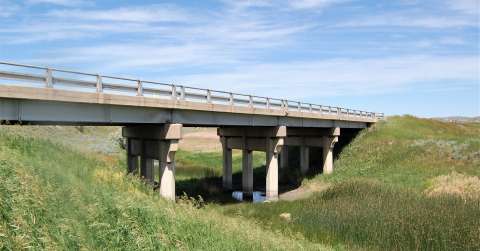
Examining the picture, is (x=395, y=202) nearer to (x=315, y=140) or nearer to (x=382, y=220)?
(x=382, y=220)

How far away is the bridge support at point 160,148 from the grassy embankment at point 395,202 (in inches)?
173

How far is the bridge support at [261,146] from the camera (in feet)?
126

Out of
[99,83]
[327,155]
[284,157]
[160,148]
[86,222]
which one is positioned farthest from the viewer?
[284,157]

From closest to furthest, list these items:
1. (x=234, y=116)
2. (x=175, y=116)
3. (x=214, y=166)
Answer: (x=175, y=116), (x=234, y=116), (x=214, y=166)

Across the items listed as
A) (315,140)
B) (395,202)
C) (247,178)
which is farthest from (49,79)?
(315,140)

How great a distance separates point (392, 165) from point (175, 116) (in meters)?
27.7

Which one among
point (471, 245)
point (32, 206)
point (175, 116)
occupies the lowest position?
point (471, 245)

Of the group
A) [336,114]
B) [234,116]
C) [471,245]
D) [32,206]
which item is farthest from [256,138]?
[32,206]

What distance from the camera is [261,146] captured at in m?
39.0

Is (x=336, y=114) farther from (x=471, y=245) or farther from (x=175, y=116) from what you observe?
(x=471, y=245)

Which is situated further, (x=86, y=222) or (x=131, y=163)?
(x=131, y=163)

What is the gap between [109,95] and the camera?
22625 mm

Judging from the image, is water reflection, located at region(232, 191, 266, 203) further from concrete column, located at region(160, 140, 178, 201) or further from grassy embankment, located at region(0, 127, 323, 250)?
grassy embankment, located at region(0, 127, 323, 250)

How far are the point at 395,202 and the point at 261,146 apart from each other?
1458 centimetres
